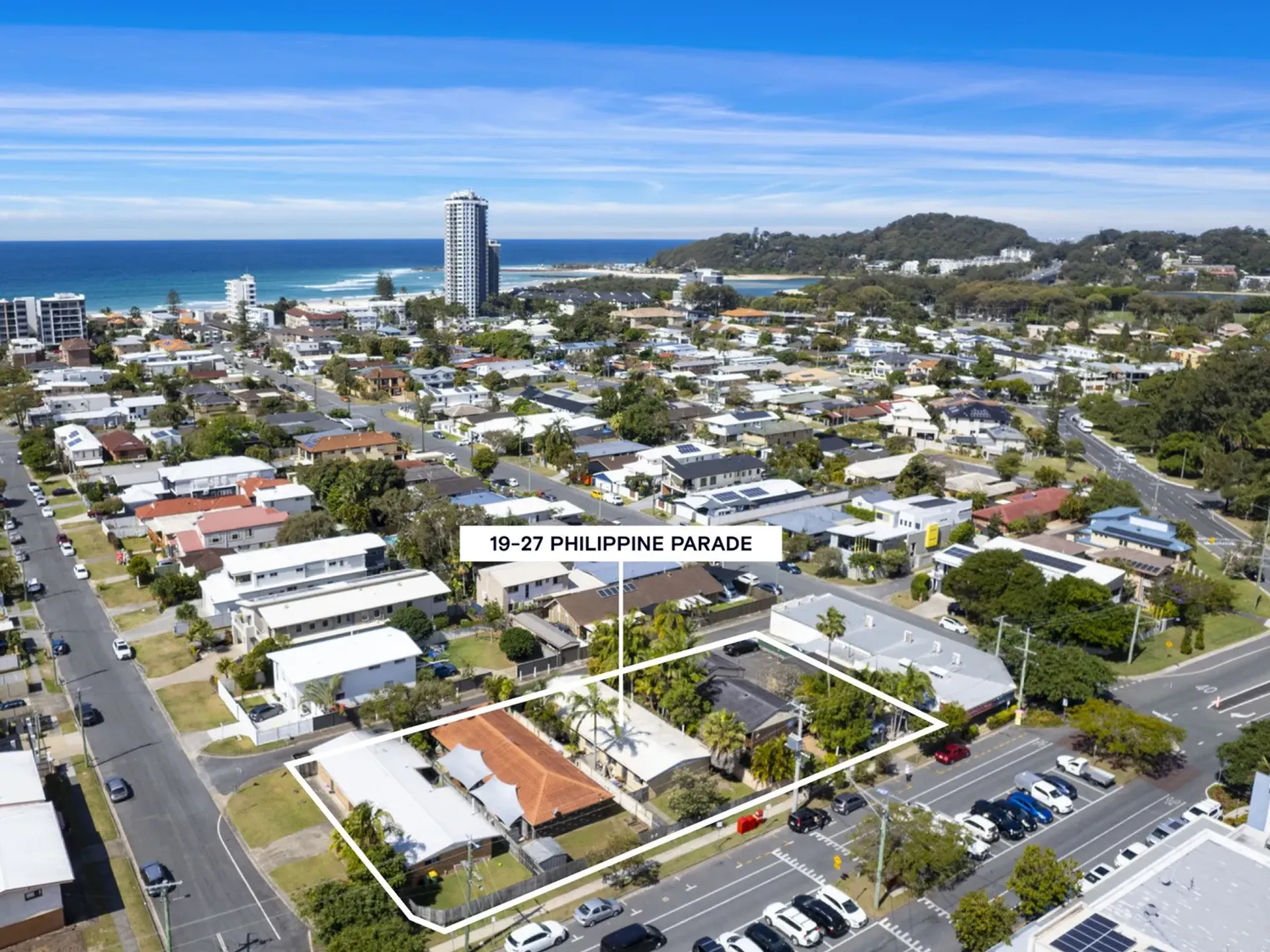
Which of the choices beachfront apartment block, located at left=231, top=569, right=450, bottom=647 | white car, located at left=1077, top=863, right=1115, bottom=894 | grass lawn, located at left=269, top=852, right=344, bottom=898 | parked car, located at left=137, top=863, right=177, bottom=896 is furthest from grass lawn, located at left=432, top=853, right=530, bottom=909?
beachfront apartment block, located at left=231, top=569, right=450, bottom=647

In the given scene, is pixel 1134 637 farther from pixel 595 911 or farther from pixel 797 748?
pixel 595 911

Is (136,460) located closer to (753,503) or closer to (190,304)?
(753,503)

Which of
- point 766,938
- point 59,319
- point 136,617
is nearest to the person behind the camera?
point 766,938

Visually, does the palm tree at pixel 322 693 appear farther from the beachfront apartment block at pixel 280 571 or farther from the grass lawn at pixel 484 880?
the grass lawn at pixel 484 880

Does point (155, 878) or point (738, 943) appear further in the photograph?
point (155, 878)

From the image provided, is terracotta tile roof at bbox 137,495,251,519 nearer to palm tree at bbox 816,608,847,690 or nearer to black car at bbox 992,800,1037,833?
palm tree at bbox 816,608,847,690

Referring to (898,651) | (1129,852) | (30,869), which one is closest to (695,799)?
(1129,852)

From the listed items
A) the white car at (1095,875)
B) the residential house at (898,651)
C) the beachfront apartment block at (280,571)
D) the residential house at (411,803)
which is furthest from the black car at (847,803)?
the beachfront apartment block at (280,571)
